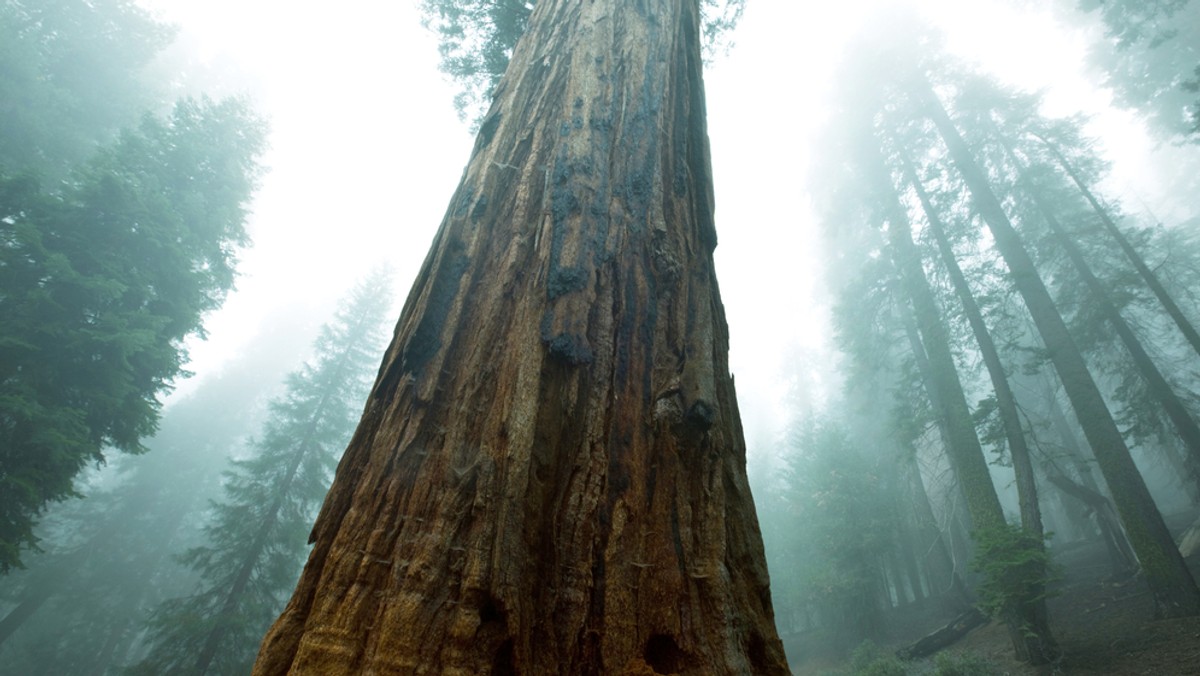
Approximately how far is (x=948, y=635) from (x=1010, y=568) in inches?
207

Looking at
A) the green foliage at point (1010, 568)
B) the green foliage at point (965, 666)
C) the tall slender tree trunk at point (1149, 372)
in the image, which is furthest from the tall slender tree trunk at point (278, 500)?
the tall slender tree trunk at point (1149, 372)

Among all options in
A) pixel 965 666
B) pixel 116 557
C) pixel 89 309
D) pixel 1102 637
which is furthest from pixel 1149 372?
pixel 116 557

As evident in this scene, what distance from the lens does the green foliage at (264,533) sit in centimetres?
1159

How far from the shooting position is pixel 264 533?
44.6ft

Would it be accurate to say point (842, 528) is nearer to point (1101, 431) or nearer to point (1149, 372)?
point (1101, 431)

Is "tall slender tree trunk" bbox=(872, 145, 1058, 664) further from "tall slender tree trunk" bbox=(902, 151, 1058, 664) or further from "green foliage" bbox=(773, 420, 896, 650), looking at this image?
"green foliage" bbox=(773, 420, 896, 650)

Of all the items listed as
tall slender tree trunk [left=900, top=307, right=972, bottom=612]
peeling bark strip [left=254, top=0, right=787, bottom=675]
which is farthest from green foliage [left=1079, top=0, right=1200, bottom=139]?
peeling bark strip [left=254, top=0, right=787, bottom=675]

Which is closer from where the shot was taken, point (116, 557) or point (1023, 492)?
point (1023, 492)

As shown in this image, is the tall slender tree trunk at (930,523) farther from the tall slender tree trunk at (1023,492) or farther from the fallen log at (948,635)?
the tall slender tree trunk at (1023,492)

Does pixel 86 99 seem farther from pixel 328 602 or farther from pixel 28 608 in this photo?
pixel 328 602

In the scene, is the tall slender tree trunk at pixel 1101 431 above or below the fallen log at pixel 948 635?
above

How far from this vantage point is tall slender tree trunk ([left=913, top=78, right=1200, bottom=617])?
301 inches

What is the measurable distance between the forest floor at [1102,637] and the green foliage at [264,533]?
48.1 feet

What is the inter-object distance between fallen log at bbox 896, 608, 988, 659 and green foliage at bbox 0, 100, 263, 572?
1855 centimetres
